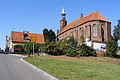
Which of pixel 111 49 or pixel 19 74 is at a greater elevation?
pixel 111 49

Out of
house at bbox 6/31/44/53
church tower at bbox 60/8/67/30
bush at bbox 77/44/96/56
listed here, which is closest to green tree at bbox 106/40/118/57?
bush at bbox 77/44/96/56

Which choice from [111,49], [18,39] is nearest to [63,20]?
[18,39]

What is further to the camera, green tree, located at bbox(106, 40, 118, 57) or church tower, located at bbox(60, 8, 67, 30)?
church tower, located at bbox(60, 8, 67, 30)

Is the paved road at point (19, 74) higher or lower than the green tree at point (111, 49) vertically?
lower

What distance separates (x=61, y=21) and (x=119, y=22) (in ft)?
95.5

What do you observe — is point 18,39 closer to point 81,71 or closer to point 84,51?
point 84,51

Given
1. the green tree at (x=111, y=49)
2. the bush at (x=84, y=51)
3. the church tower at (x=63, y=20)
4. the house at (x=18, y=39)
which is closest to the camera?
the bush at (x=84, y=51)

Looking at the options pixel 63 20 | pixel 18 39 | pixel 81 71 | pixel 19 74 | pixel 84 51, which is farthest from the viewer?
pixel 63 20

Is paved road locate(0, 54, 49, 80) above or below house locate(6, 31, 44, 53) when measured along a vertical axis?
below

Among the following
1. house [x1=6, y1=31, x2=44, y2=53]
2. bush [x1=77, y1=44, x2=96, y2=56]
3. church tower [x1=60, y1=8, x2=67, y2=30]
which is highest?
church tower [x1=60, y1=8, x2=67, y2=30]

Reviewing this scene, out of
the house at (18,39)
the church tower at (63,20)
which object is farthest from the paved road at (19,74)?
the church tower at (63,20)

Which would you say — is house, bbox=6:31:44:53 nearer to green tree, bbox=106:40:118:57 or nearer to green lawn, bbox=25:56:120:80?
green tree, bbox=106:40:118:57

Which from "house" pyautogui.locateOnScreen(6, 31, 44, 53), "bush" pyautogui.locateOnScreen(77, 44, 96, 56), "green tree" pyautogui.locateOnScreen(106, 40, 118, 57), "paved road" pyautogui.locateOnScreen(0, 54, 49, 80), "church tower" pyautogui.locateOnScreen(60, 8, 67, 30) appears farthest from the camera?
"church tower" pyautogui.locateOnScreen(60, 8, 67, 30)

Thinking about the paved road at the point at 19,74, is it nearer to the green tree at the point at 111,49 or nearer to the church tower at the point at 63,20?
the green tree at the point at 111,49
